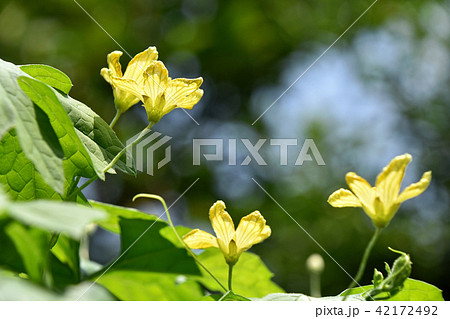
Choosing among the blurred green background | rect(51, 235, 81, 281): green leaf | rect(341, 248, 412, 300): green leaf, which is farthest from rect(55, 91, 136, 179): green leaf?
the blurred green background

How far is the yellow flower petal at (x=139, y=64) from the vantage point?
0.48m

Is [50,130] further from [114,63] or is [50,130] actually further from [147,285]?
[147,285]

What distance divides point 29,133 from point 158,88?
0.62 feet

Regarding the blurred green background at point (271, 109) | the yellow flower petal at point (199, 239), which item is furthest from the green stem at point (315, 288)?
the blurred green background at point (271, 109)

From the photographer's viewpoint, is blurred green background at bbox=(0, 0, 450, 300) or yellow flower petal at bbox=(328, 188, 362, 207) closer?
yellow flower petal at bbox=(328, 188, 362, 207)

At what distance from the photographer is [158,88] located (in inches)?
18.2

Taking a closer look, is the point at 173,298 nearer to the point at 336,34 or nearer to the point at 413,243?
the point at 413,243

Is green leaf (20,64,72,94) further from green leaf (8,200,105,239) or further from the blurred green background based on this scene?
the blurred green background

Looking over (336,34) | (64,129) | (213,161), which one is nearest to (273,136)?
(213,161)

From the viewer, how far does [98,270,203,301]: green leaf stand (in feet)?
1.84

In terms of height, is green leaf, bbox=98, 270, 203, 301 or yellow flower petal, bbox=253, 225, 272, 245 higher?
yellow flower petal, bbox=253, 225, 272, 245

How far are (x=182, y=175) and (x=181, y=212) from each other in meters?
0.23

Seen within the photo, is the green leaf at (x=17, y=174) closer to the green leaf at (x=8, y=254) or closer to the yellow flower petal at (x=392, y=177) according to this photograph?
the green leaf at (x=8, y=254)

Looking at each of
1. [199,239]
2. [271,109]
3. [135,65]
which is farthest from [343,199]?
[271,109]
